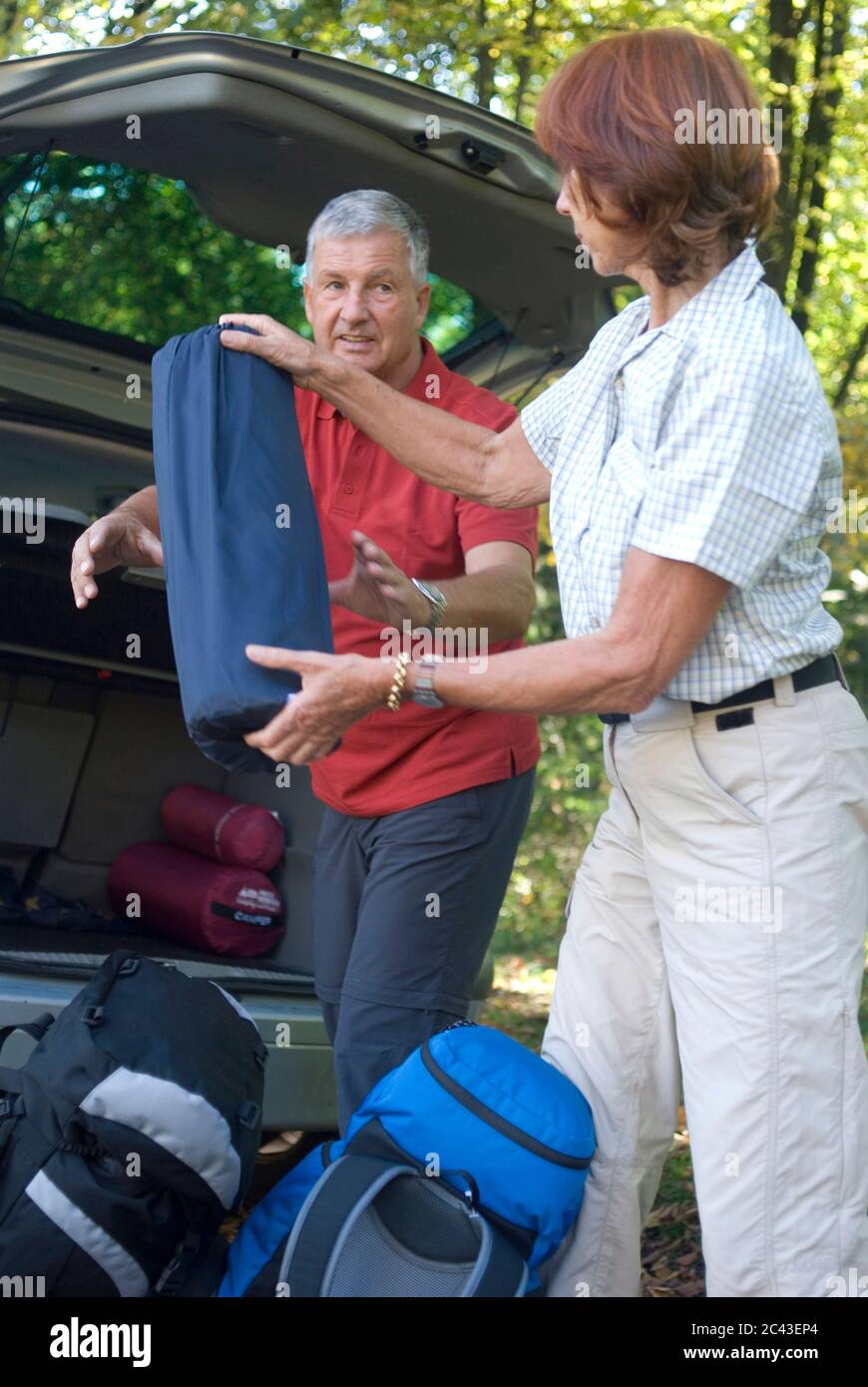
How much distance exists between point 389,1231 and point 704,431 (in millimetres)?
1202

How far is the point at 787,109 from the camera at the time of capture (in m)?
6.15

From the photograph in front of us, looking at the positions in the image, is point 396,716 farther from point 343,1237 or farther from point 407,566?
point 343,1237

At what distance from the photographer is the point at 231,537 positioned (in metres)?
2.13

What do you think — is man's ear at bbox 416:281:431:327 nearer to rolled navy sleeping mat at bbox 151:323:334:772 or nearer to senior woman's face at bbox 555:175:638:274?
rolled navy sleeping mat at bbox 151:323:334:772

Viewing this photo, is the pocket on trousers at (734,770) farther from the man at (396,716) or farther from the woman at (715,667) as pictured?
the man at (396,716)

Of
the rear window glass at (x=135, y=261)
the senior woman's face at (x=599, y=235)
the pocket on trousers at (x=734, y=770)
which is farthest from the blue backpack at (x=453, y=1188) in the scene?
the rear window glass at (x=135, y=261)

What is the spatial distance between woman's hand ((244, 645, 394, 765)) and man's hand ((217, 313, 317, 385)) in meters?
0.53

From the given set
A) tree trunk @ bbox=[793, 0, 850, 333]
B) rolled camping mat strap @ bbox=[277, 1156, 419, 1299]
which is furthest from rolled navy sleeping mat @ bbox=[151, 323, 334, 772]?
tree trunk @ bbox=[793, 0, 850, 333]

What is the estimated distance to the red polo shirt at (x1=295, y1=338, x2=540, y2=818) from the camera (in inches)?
103

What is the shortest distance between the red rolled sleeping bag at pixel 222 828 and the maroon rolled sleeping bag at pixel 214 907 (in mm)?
A: 39

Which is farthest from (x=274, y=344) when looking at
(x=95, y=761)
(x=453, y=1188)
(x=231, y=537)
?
(x=95, y=761)

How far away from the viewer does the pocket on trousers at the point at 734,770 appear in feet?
6.48
